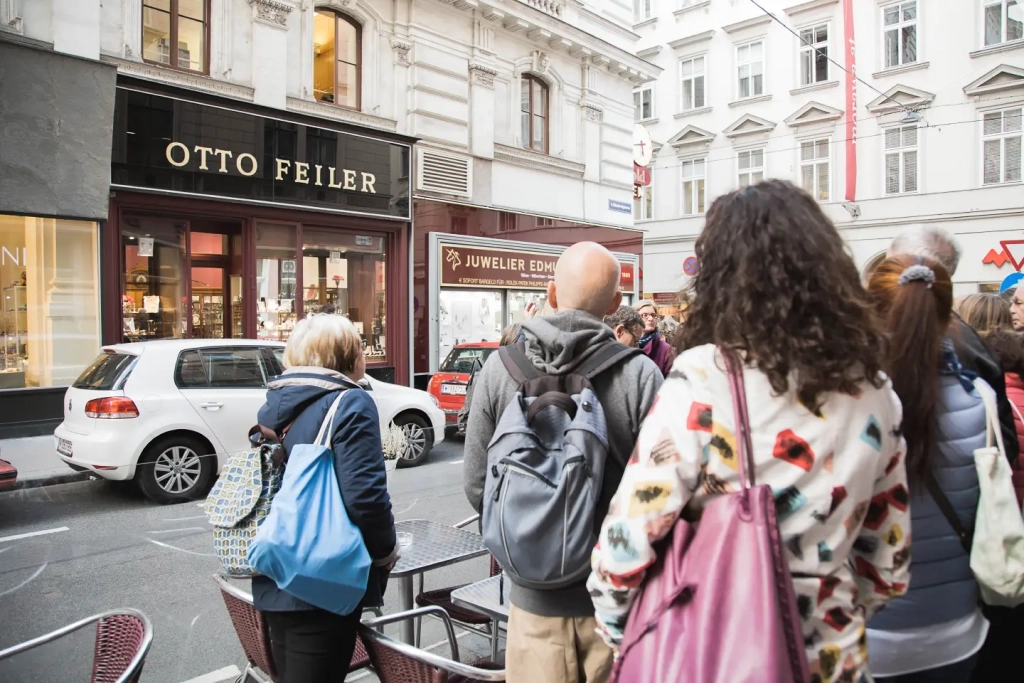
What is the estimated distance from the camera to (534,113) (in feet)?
58.3

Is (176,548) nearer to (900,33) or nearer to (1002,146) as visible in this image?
(1002,146)

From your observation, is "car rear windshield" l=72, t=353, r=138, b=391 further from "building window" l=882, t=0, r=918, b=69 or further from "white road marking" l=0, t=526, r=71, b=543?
"building window" l=882, t=0, r=918, b=69

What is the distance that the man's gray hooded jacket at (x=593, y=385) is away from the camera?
6.80ft

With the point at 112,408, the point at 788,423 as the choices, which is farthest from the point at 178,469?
the point at 788,423

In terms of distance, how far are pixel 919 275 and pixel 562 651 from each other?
144 cm

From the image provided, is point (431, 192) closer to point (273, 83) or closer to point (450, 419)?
point (273, 83)

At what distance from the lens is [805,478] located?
57.0 inches

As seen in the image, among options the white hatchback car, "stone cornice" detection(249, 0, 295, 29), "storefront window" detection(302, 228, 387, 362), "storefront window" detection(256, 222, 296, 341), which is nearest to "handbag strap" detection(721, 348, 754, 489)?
the white hatchback car

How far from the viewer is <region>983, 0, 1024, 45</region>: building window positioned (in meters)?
22.6

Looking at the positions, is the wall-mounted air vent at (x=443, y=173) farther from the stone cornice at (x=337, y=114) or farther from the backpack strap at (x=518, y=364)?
the backpack strap at (x=518, y=364)

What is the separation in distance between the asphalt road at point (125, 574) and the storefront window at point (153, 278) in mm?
4272

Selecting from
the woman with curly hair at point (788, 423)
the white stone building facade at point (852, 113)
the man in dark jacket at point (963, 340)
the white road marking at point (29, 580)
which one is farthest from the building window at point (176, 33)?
the white stone building facade at point (852, 113)

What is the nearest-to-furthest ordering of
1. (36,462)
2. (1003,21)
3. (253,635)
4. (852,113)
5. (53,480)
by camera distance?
(253,635)
(53,480)
(36,462)
(1003,21)
(852,113)

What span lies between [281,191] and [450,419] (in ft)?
17.4
